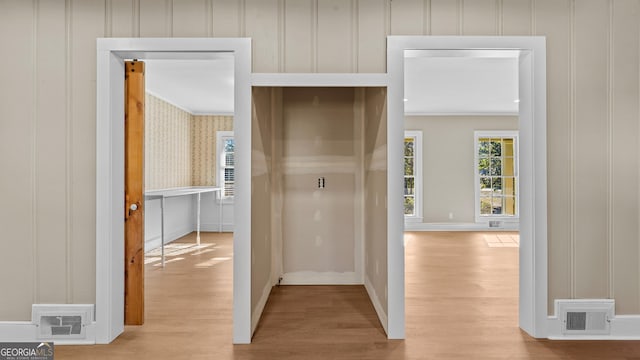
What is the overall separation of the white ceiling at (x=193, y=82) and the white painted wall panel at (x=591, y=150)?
9.89 ft

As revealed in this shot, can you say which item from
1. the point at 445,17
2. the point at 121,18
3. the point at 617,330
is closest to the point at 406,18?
the point at 445,17

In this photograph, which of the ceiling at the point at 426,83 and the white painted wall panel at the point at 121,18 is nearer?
the white painted wall panel at the point at 121,18

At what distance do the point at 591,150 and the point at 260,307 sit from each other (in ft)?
9.05

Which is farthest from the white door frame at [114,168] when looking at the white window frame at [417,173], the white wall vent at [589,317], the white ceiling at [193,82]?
the white window frame at [417,173]

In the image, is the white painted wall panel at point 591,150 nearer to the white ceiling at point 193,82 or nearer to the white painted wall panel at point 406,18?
the white painted wall panel at point 406,18

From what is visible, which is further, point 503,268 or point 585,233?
point 503,268

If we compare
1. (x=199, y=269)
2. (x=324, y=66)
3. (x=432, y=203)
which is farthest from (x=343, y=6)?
(x=432, y=203)

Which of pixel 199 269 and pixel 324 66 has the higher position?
pixel 324 66

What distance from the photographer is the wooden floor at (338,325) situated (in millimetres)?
2447

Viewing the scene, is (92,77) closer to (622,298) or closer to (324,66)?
(324,66)

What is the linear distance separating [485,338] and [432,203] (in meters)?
5.80

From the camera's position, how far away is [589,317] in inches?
104

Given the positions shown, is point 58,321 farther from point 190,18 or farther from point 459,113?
point 459,113

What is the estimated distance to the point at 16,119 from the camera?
8.58 ft
